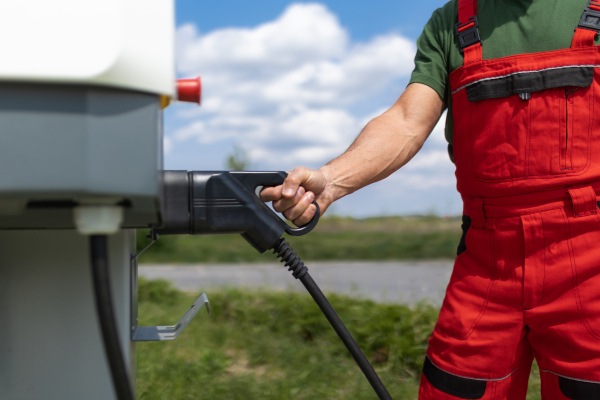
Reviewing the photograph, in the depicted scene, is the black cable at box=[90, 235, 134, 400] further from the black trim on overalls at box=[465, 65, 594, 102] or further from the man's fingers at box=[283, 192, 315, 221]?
the black trim on overalls at box=[465, 65, 594, 102]

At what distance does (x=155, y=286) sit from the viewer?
483cm

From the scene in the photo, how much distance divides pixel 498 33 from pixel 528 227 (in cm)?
43

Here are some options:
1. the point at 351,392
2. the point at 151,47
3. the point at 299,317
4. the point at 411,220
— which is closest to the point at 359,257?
the point at 411,220

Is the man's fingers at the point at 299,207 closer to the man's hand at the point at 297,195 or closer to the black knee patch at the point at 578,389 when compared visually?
the man's hand at the point at 297,195

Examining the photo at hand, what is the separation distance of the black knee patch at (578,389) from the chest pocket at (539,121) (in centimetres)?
43

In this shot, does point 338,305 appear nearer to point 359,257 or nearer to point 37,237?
point 37,237

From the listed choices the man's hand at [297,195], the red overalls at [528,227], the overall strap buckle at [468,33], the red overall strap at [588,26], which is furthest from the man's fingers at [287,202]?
the red overall strap at [588,26]

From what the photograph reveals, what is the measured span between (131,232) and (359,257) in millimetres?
10585

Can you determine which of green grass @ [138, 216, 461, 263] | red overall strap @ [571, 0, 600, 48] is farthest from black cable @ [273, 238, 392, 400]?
green grass @ [138, 216, 461, 263]

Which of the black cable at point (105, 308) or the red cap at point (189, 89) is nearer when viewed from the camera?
the black cable at point (105, 308)

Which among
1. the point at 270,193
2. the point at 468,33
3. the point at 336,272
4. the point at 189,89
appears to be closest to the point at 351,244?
the point at 336,272

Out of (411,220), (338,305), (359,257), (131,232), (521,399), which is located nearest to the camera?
(131,232)

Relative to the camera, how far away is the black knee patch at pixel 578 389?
1.08m

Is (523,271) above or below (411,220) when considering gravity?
above
